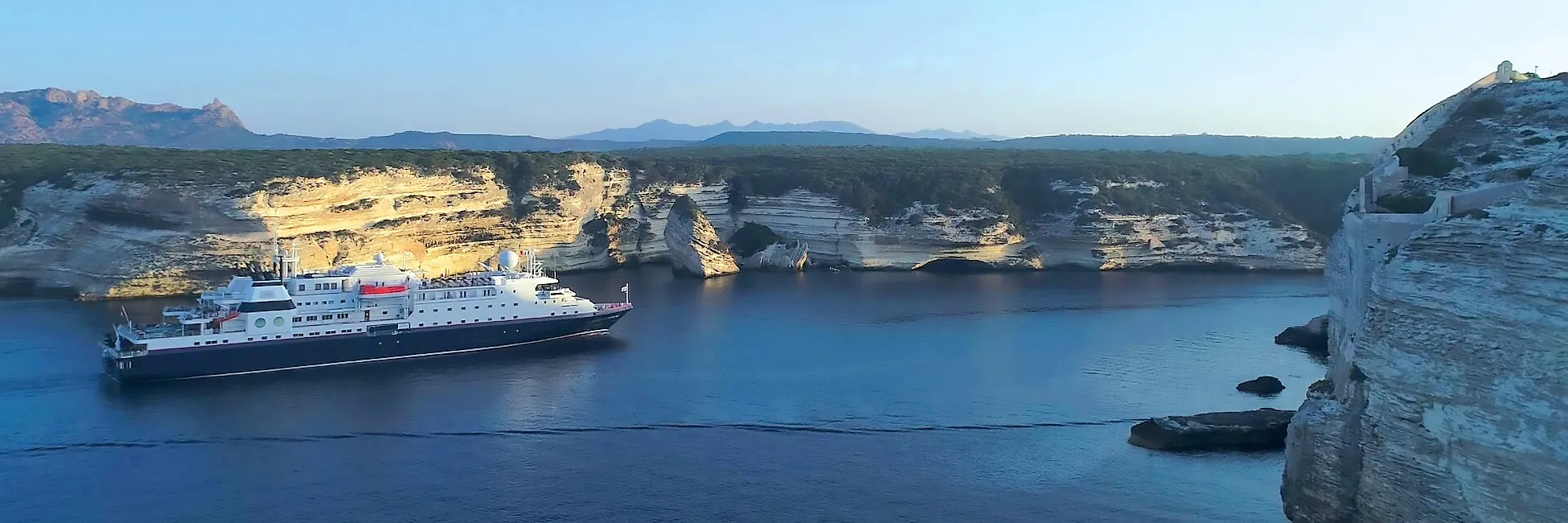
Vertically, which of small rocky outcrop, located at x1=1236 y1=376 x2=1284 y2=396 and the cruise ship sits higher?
the cruise ship

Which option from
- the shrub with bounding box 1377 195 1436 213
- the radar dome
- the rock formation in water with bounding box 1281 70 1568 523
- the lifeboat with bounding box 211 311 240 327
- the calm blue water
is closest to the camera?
the rock formation in water with bounding box 1281 70 1568 523

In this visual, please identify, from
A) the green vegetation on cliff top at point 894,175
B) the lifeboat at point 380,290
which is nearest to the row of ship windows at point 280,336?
the lifeboat at point 380,290

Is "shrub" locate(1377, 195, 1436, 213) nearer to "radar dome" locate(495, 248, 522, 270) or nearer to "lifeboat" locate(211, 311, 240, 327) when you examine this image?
"radar dome" locate(495, 248, 522, 270)

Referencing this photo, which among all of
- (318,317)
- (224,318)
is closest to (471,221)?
(318,317)

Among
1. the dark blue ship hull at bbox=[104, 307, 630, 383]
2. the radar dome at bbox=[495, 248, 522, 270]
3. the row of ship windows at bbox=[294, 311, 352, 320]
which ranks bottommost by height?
Answer: the dark blue ship hull at bbox=[104, 307, 630, 383]

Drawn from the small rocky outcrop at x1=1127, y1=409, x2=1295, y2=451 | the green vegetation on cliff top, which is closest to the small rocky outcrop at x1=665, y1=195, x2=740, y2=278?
the green vegetation on cliff top

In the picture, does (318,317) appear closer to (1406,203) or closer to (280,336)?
(280,336)

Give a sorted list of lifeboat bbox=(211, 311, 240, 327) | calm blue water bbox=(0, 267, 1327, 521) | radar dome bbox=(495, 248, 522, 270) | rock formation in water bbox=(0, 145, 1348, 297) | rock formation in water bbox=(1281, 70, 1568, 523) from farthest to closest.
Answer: rock formation in water bbox=(0, 145, 1348, 297) → radar dome bbox=(495, 248, 522, 270) → lifeboat bbox=(211, 311, 240, 327) → calm blue water bbox=(0, 267, 1327, 521) → rock formation in water bbox=(1281, 70, 1568, 523)

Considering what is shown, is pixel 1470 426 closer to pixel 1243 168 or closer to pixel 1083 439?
pixel 1083 439

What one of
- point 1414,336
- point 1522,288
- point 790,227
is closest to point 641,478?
point 1414,336
